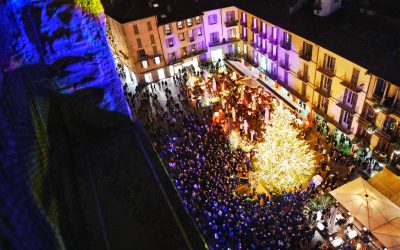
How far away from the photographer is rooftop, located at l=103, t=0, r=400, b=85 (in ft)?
72.8

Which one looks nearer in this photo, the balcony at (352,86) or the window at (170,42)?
the balcony at (352,86)

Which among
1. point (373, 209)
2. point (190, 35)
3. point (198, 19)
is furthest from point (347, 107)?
point (190, 35)

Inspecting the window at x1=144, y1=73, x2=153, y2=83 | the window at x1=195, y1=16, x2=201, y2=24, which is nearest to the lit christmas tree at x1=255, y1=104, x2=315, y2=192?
the window at x1=195, y1=16, x2=201, y2=24

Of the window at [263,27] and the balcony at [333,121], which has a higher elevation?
the window at [263,27]

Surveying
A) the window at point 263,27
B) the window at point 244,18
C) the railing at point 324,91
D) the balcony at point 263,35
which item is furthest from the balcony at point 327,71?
the window at point 244,18

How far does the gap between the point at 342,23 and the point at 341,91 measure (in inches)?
235

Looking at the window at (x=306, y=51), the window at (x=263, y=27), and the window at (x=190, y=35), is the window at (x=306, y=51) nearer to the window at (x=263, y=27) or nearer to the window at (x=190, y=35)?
the window at (x=263, y=27)

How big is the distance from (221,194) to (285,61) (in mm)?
16083

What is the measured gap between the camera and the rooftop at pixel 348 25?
22.2m

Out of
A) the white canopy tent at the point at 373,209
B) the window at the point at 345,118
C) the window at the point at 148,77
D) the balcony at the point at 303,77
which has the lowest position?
the window at the point at 148,77

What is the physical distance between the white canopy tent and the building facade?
428cm

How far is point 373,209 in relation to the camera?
18188 millimetres

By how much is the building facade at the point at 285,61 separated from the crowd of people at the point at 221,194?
19.2 ft

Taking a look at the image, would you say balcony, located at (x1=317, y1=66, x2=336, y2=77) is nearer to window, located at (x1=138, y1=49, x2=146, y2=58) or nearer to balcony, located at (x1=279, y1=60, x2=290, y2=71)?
balcony, located at (x1=279, y1=60, x2=290, y2=71)
